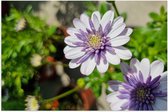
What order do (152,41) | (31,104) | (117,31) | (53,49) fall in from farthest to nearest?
(53,49)
(152,41)
(31,104)
(117,31)

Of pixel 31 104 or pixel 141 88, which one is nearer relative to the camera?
pixel 141 88

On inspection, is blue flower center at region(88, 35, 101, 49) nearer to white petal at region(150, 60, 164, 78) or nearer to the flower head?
white petal at region(150, 60, 164, 78)

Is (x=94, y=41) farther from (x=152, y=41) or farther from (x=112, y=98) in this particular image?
(x=152, y=41)

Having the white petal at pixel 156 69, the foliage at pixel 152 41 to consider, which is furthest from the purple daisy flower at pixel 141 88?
the foliage at pixel 152 41

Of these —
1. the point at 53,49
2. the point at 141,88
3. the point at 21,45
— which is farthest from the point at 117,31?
the point at 53,49

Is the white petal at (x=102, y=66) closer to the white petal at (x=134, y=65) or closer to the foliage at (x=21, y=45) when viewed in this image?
Result: the white petal at (x=134, y=65)

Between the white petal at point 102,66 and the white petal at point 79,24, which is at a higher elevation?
the white petal at point 79,24

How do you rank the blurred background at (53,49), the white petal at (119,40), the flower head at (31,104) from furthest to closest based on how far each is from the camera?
1. the blurred background at (53,49)
2. the flower head at (31,104)
3. the white petal at (119,40)

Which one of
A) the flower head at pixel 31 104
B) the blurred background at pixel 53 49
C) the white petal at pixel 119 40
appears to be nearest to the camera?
the white petal at pixel 119 40

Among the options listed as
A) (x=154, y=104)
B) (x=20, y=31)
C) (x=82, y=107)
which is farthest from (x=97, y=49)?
(x=82, y=107)
